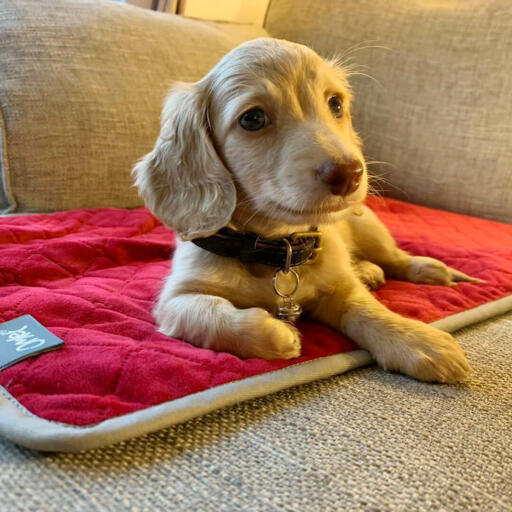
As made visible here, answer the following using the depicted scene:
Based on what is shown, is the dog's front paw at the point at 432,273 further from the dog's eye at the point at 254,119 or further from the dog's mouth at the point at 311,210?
the dog's eye at the point at 254,119

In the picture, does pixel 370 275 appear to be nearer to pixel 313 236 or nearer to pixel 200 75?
pixel 313 236

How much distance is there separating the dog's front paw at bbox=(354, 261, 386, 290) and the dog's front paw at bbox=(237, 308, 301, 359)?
66 cm

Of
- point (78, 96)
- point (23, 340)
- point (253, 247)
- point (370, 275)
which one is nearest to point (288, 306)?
point (253, 247)

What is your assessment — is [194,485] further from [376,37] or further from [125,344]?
[376,37]

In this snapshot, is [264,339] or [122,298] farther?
[122,298]

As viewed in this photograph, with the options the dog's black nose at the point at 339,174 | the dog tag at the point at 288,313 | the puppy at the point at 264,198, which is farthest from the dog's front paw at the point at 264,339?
the dog's black nose at the point at 339,174

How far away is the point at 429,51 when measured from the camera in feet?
8.98

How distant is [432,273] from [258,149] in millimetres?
785

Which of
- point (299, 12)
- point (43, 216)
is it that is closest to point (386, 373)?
point (43, 216)

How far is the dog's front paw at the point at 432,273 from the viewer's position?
186 centimetres

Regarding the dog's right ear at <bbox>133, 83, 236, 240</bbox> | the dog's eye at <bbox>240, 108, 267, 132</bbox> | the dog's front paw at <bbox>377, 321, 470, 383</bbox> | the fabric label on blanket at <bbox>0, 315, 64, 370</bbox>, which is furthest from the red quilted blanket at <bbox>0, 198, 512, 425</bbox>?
the dog's eye at <bbox>240, 108, 267, 132</bbox>

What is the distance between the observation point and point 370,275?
1.89 m

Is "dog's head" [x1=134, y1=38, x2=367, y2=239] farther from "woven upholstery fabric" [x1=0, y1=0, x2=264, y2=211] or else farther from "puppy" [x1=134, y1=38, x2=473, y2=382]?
"woven upholstery fabric" [x1=0, y1=0, x2=264, y2=211]

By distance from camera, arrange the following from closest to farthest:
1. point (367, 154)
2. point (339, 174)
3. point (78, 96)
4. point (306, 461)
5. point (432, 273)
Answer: point (306, 461), point (339, 174), point (432, 273), point (78, 96), point (367, 154)
